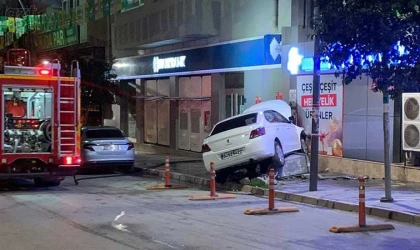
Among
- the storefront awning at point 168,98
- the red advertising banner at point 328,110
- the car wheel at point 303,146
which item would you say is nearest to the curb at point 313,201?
the car wheel at point 303,146

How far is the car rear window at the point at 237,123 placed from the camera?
53.1 feet

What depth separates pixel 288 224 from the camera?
1094 centimetres

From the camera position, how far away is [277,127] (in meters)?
16.4

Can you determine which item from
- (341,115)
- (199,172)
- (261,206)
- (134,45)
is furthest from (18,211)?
(134,45)

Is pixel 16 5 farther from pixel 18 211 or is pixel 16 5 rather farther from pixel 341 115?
pixel 18 211

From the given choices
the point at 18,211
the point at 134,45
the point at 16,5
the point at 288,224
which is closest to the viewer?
the point at 288,224

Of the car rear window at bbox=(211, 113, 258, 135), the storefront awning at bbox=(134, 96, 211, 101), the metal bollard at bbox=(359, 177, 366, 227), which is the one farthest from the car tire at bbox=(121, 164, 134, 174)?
the metal bollard at bbox=(359, 177, 366, 227)

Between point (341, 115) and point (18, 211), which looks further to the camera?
point (341, 115)

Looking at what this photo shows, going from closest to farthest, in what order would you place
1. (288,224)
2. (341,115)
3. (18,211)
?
(288,224) → (18,211) → (341,115)

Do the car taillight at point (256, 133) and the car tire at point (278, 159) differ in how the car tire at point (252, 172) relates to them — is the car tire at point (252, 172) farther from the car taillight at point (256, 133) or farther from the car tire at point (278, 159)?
the car taillight at point (256, 133)

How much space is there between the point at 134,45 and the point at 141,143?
5.02m

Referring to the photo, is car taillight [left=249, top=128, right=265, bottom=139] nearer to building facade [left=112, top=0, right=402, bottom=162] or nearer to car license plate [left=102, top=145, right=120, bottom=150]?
building facade [left=112, top=0, right=402, bottom=162]

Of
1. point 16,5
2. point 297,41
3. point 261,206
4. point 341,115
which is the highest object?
point 16,5

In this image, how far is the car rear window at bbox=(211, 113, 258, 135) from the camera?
53.1ft
